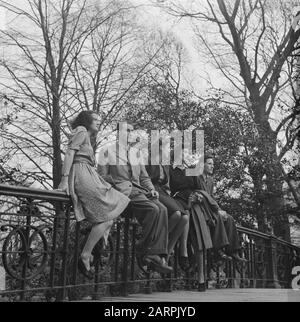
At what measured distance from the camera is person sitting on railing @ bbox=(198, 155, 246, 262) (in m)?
6.54

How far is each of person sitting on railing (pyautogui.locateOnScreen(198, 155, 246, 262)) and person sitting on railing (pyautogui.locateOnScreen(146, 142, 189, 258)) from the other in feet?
2.50

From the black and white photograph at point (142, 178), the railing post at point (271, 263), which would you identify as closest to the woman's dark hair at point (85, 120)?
the black and white photograph at point (142, 178)

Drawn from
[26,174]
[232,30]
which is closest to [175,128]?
[26,174]

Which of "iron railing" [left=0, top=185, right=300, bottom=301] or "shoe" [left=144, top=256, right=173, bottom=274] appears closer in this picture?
"iron railing" [left=0, top=185, right=300, bottom=301]

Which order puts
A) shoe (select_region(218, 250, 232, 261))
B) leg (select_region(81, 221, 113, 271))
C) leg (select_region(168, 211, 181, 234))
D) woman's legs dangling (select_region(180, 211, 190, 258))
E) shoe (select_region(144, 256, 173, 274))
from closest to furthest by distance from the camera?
1. leg (select_region(81, 221, 113, 271))
2. shoe (select_region(144, 256, 173, 274))
3. leg (select_region(168, 211, 181, 234))
4. woman's legs dangling (select_region(180, 211, 190, 258))
5. shoe (select_region(218, 250, 232, 261))

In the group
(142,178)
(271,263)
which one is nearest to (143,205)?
(142,178)

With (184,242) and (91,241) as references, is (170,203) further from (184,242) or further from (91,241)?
(91,241)

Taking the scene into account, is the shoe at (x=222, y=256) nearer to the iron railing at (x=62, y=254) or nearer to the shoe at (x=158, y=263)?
the iron railing at (x=62, y=254)

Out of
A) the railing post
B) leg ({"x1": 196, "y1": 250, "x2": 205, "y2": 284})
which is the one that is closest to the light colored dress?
leg ({"x1": 196, "y1": 250, "x2": 205, "y2": 284})

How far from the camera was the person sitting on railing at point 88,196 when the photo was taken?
4.46 m

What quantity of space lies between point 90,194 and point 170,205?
1.32 metres

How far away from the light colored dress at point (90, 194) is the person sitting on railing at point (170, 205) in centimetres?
96

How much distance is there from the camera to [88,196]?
449cm

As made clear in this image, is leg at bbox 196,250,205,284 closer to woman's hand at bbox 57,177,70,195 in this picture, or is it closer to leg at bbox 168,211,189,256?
leg at bbox 168,211,189,256
